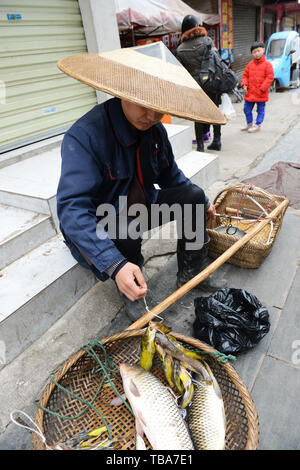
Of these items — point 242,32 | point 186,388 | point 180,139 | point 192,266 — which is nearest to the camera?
point 186,388

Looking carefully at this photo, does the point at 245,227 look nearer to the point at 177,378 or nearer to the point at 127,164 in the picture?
the point at 127,164

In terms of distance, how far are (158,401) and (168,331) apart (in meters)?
0.36

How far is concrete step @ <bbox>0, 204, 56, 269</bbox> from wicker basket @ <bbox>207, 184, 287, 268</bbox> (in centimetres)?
144

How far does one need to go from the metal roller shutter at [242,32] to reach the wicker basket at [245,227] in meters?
13.0

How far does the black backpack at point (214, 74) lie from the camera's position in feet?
15.6

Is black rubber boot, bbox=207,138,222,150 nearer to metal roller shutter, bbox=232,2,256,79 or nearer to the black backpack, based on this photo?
the black backpack

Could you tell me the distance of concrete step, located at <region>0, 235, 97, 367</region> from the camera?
1.99 m

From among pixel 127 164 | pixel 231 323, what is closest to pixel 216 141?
pixel 127 164

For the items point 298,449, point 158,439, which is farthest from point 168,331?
point 298,449

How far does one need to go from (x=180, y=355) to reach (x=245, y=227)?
172 cm

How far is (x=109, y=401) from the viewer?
5.42 ft

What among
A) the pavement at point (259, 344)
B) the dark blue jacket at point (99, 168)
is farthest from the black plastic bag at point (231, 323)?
the dark blue jacket at point (99, 168)

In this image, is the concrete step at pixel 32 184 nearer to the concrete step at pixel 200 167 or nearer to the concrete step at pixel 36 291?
the concrete step at pixel 36 291

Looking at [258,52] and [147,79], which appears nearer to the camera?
[147,79]
